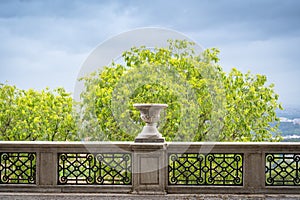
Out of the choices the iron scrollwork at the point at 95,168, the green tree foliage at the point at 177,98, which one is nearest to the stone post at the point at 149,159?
the iron scrollwork at the point at 95,168

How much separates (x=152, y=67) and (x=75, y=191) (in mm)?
8799

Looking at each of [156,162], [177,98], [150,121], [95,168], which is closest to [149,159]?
[156,162]

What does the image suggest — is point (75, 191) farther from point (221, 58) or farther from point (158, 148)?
point (221, 58)

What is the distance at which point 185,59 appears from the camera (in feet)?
50.0

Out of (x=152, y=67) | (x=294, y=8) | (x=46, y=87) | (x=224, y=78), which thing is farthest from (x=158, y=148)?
(x=294, y=8)

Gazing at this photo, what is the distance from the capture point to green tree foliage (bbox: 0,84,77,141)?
17.0 metres

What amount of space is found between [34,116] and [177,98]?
7.04 meters

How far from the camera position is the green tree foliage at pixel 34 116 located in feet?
55.7

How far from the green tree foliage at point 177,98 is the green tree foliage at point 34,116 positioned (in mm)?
2255

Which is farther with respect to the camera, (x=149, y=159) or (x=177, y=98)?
(x=177, y=98)

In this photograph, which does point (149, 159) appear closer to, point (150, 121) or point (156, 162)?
point (156, 162)

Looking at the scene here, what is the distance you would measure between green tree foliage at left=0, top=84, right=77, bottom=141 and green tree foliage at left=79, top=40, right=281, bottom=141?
225 centimetres

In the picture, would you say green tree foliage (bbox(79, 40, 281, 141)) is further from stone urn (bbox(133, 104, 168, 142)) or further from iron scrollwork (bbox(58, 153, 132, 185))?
stone urn (bbox(133, 104, 168, 142))

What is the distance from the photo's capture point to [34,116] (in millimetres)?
17734
